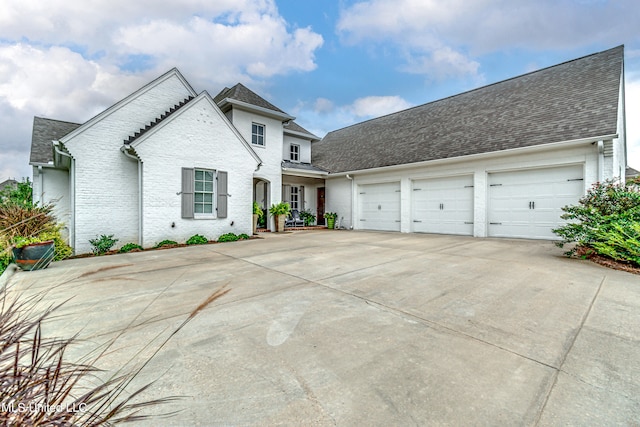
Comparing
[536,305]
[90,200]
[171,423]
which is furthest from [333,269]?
[90,200]

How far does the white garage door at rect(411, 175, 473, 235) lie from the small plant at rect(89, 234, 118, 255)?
422 inches

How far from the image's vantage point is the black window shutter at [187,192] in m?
8.31

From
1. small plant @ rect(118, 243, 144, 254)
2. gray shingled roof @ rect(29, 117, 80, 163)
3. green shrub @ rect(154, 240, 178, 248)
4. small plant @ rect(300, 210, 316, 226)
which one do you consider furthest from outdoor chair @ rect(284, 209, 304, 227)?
gray shingled roof @ rect(29, 117, 80, 163)

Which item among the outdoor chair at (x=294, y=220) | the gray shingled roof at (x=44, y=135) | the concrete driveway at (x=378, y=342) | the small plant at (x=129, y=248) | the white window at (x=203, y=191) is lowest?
the concrete driveway at (x=378, y=342)

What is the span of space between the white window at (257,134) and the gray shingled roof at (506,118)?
4.11 metres

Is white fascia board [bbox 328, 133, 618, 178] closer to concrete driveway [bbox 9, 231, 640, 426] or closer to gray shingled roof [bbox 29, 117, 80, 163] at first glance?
concrete driveway [bbox 9, 231, 640, 426]

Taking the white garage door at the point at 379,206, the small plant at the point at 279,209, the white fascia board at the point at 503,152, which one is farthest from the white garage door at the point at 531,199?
the small plant at the point at 279,209

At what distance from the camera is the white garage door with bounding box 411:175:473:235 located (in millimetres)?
9906

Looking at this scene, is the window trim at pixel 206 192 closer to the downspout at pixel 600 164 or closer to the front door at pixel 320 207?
the front door at pixel 320 207

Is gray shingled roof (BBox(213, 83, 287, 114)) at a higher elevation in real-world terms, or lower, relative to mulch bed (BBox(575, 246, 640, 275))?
higher

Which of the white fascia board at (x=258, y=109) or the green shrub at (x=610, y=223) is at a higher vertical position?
the white fascia board at (x=258, y=109)

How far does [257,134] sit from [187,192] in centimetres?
460

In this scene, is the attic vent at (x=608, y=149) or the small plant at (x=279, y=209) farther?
the small plant at (x=279, y=209)

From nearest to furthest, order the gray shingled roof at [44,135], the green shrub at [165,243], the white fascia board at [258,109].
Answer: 1. the green shrub at [165,243]
2. the gray shingled roof at [44,135]
3. the white fascia board at [258,109]
